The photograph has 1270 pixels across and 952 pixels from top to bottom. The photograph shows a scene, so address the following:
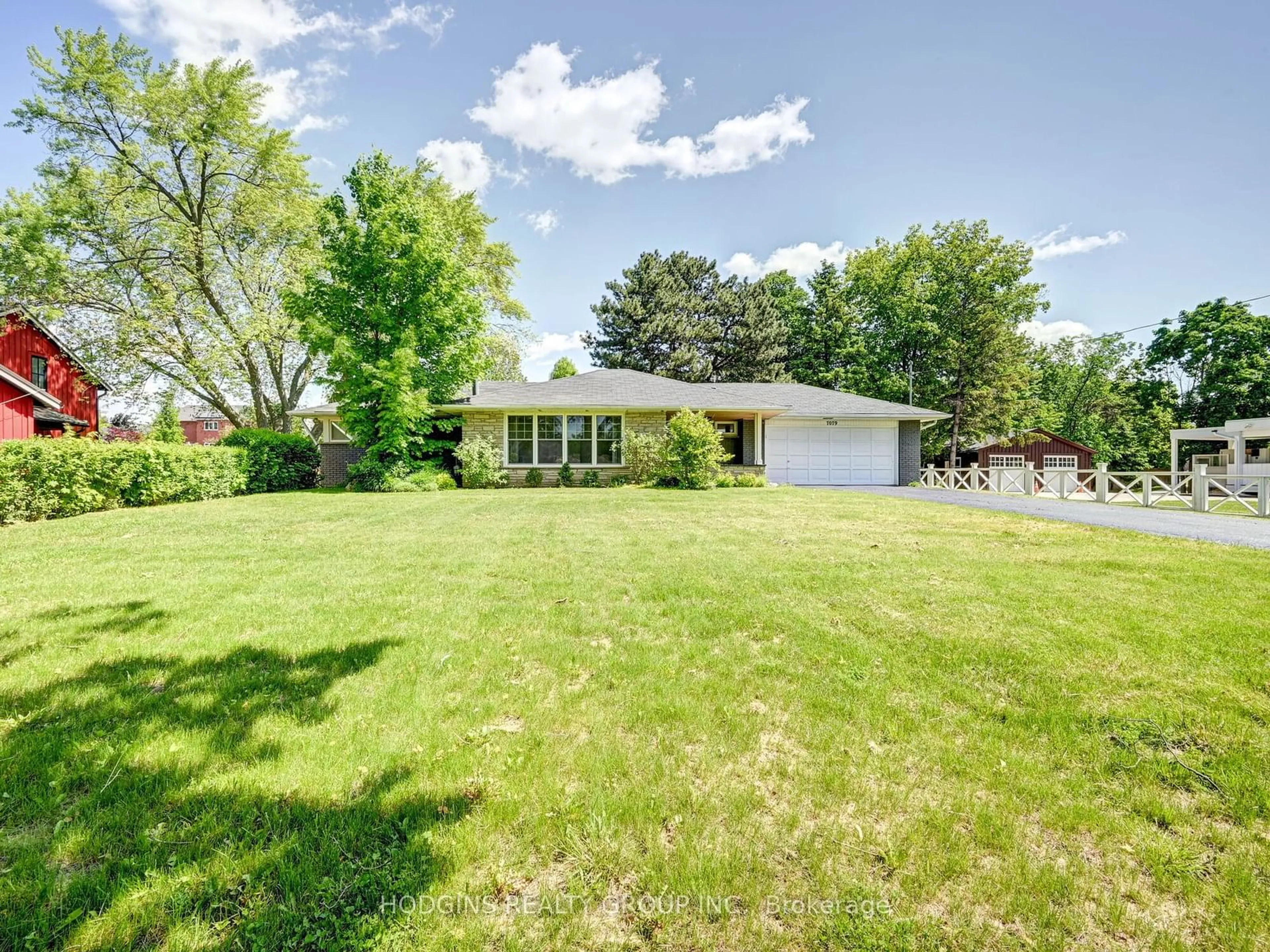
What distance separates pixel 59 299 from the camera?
60.8 ft

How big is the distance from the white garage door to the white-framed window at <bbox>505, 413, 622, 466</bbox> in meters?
6.39

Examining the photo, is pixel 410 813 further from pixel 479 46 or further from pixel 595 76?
pixel 595 76

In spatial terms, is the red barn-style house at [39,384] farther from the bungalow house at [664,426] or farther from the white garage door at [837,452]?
the white garage door at [837,452]

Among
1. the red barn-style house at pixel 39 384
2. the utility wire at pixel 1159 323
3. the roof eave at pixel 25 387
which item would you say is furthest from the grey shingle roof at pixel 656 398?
the utility wire at pixel 1159 323

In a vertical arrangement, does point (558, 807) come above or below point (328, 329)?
below

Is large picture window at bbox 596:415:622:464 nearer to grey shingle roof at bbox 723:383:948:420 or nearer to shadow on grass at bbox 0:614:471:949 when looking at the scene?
grey shingle roof at bbox 723:383:948:420

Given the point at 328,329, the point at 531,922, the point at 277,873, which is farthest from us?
the point at 328,329

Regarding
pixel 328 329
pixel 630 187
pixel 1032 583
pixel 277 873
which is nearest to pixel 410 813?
pixel 277 873

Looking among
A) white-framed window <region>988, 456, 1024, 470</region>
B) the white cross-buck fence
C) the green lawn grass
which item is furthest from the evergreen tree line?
the green lawn grass

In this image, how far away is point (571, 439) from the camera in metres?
17.7

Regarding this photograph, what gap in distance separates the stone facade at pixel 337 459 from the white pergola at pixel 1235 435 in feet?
105

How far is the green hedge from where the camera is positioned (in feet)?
29.1

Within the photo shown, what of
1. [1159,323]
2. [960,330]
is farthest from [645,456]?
[1159,323]

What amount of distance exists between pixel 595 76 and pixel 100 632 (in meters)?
16.8
